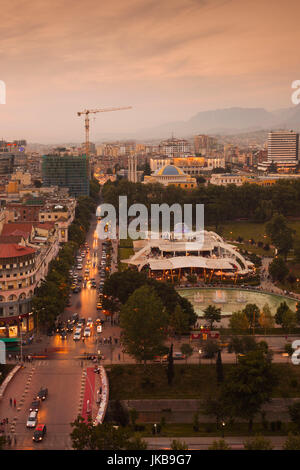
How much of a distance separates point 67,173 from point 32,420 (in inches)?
2049

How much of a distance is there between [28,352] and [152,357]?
5.44m

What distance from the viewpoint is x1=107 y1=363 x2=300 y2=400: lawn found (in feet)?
64.3

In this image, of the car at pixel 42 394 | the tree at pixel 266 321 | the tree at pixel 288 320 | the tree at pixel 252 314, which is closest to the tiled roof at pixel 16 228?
the tree at pixel 252 314

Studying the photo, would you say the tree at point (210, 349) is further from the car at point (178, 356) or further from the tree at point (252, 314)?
the tree at point (252, 314)

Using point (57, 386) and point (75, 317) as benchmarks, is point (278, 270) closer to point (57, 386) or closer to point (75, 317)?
point (75, 317)

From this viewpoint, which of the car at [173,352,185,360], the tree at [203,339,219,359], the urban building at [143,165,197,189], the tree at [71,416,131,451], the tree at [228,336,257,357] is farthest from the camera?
the urban building at [143,165,197,189]

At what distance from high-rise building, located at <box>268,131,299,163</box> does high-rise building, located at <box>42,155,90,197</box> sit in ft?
181

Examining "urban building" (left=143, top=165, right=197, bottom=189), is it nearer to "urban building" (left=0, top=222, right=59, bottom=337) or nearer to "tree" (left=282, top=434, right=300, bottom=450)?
"urban building" (left=0, top=222, right=59, bottom=337)

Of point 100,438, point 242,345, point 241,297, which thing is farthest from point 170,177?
point 100,438

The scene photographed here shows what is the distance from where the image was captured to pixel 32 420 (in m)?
16.8

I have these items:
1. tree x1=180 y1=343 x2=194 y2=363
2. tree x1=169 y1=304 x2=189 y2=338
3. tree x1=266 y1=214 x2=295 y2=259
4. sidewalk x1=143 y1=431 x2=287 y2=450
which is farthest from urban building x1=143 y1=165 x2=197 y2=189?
sidewalk x1=143 y1=431 x2=287 y2=450

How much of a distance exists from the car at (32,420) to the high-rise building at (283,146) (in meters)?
99.6

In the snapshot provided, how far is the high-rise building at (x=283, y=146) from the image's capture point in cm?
11012
